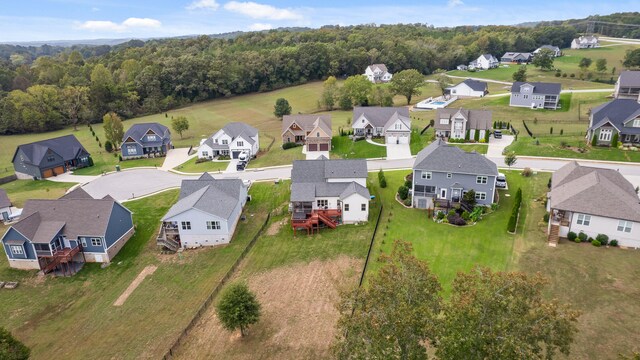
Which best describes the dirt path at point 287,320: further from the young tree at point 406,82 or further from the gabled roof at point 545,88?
the young tree at point 406,82

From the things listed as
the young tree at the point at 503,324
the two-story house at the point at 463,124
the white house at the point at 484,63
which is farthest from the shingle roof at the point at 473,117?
the white house at the point at 484,63

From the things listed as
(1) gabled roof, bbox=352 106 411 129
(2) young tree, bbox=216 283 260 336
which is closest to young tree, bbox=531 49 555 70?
(1) gabled roof, bbox=352 106 411 129

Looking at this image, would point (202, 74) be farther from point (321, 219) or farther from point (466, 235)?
point (466, 235)

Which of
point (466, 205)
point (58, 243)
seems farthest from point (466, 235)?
point (58, 243)

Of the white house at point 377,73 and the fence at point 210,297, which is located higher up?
the white house at point 377,73

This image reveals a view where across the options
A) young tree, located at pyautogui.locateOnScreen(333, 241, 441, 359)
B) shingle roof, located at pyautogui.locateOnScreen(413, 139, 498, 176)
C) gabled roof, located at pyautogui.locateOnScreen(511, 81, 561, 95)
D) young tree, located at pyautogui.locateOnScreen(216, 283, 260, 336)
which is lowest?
young tree, located at pyautogui.locateOnScreen(216, 283, 260, 336)

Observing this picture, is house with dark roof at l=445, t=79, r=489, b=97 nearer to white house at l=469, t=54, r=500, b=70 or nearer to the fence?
white house at l=469, t=54, r=500, b=70
